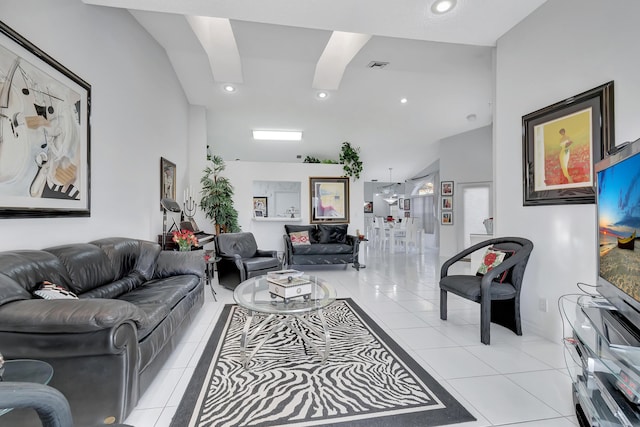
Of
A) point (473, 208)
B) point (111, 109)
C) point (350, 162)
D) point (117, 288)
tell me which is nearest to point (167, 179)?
point (111, 109)

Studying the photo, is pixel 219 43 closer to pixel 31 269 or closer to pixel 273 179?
pixel 273 179

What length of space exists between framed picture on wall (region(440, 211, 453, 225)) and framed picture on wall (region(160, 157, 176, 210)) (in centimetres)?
640

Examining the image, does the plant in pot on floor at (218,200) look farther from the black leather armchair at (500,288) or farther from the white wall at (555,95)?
the white wall at (555,95)

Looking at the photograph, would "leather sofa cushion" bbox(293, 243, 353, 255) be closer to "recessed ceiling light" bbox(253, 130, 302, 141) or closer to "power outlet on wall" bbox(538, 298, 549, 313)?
"recessed ceiling light" bbox(253, 130, 302, 141)

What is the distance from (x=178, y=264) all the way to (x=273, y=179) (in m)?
3.59

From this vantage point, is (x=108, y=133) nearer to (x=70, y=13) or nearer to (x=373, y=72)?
(x=70, y=13)

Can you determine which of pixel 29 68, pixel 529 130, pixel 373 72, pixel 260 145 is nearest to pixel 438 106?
pixel 373 72

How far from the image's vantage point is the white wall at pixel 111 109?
2.13 metres

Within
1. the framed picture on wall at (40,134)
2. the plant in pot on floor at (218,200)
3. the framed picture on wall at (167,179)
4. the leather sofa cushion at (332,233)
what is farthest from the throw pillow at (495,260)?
the plant in pot on floor at (218,200)

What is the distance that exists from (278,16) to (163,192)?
3071mm

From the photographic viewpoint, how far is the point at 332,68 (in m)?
4.50

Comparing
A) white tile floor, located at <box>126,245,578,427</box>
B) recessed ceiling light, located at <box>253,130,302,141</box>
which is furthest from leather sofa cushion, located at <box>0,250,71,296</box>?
recessed ceiling light, located at <box>253,130,302,141</box>

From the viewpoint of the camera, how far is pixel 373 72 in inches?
191

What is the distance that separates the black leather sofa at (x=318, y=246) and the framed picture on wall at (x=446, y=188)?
316cm
